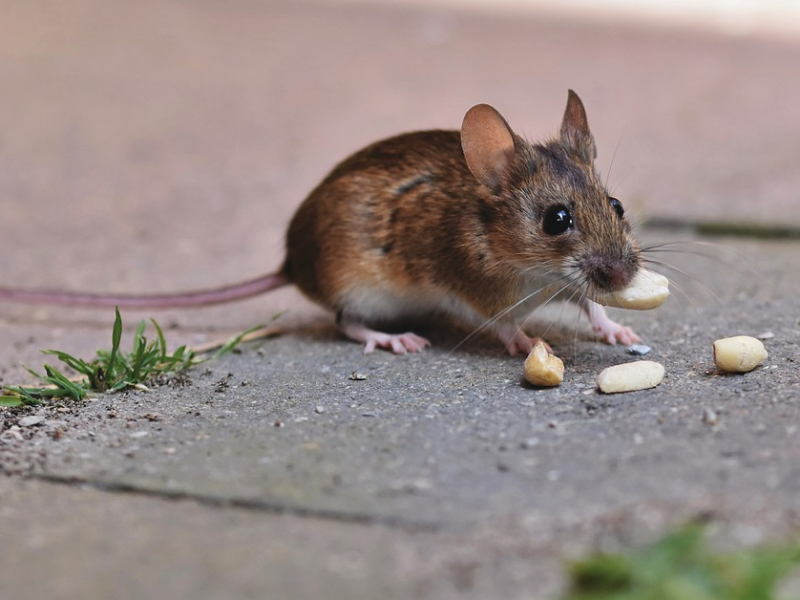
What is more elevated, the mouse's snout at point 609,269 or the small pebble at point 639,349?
the mouse's snout at point 609,269

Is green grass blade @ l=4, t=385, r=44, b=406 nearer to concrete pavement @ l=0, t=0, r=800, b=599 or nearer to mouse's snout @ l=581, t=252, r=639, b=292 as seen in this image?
concrete pavement @ l=0, t=0, r=800, b=599

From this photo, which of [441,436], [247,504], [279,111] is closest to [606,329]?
[441,436]

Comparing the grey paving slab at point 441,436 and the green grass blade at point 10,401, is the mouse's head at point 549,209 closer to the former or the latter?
the grey paving slab at point 441,436

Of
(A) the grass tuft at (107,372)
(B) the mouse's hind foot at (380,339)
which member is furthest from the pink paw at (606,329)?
(A) the grass tuft at (107,372)

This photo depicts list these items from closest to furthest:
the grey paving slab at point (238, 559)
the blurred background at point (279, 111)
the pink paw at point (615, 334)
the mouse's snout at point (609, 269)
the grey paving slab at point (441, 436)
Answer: the grey paving slab at point (238, 559)
the grey paving slab at point (441, 436)
the mouse's snout at point (609, 269)
the pink paw at point (615, 334)
the blurred background at point (279, 111)

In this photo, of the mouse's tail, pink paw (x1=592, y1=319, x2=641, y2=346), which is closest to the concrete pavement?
pink paw (x1=592, y1=319, x2=641, y2=346)

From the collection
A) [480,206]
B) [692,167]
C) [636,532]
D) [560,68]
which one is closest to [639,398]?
[636,532]

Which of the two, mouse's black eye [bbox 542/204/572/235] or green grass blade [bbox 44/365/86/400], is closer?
green grass blade [bbox 44/365/86/400]

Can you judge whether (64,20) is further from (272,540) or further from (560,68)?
(272,540)
